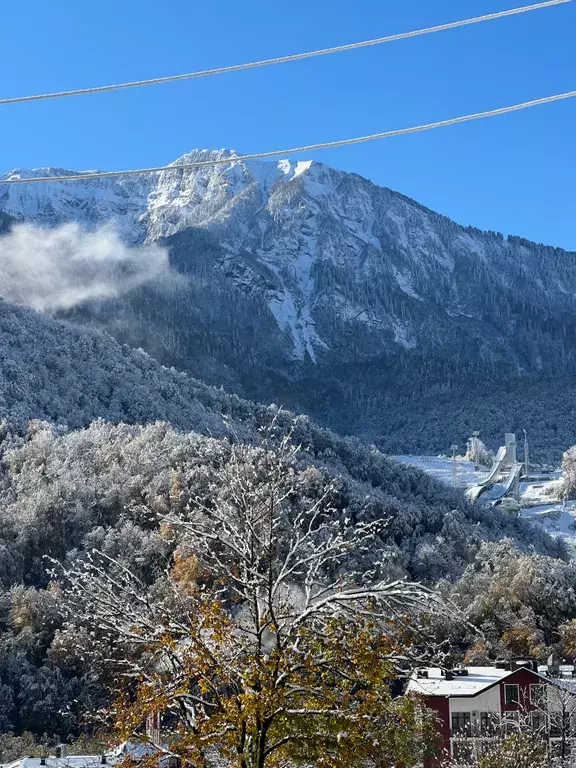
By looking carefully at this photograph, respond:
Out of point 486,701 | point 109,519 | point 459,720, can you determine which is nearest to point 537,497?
point 109,519

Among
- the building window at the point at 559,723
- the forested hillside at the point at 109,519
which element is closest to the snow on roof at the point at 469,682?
the building window at the point at 559,723

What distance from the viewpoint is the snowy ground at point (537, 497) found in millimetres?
128500

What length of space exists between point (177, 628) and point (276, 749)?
5.75 ft

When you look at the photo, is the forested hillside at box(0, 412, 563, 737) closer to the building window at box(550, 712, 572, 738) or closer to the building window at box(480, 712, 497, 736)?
the building window at box(480, 712, 497, 736)

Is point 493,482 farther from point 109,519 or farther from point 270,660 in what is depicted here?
point 270,660

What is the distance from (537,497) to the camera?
150500mm

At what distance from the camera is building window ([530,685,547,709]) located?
1389 inches

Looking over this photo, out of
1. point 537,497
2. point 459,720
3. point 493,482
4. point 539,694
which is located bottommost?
point 459,720

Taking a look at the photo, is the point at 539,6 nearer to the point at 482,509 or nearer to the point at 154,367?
the point at 482,509

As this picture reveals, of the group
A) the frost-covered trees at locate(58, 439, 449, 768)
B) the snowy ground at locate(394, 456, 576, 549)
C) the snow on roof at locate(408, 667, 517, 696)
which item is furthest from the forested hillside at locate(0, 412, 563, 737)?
the frost-covered trees at locate(58, 439, 449, 768)

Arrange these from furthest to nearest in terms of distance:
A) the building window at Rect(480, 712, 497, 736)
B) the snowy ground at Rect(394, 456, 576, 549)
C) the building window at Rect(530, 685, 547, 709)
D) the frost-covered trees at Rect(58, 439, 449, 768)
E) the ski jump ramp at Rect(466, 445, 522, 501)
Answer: the ski jump ramp at Rect(466, 445, 522, 501) → the snowy ground at Rect(394, 456, 576, 549) → the building window at Rect(530, 685, 547, 709) → the building window at Rect(480, 712, 497, 736) → the frost-covered trees at Rect(58, 439, 449, 768)

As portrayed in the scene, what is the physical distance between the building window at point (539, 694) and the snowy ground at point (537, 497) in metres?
69.3

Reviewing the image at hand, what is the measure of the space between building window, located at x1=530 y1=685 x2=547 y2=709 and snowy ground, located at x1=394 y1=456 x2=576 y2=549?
6927 cm

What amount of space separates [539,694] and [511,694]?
5.86ft
